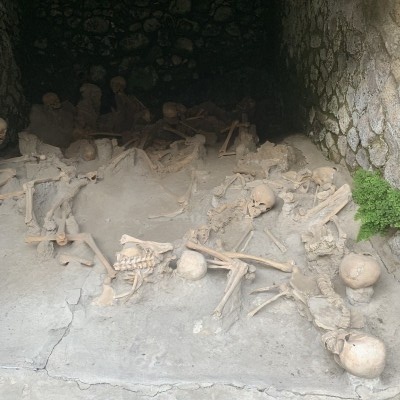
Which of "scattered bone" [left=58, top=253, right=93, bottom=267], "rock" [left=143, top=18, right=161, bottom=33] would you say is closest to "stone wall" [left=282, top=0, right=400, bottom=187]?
"rock" [left=143, top=18, right=161, bottom=33]

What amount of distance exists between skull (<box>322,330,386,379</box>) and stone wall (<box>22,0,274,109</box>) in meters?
4.83

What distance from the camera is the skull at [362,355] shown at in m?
2.50

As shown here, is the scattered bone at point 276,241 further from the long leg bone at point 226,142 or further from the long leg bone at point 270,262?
the long leg bone at point 226,142

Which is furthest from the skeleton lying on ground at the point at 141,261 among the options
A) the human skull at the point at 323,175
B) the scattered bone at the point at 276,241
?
the human skull at the point at 323,175

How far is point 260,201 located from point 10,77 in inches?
132

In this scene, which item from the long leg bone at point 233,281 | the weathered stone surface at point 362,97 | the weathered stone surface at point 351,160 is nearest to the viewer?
the long leg bone at point 233,281

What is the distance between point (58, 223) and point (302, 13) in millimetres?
3509

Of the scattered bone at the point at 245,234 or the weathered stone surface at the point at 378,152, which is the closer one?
the weathered stone surface at the point at 378,152

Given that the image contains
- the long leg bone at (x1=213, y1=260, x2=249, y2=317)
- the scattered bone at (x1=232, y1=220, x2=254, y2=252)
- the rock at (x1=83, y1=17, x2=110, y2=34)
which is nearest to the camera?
the long leg bone at (x1=213, y1=260, x2=249, y2=317)

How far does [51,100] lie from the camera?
233 inches

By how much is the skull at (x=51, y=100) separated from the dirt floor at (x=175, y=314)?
5.42 feet

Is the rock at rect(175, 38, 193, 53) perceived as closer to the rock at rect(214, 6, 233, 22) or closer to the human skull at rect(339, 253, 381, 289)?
the rock at rect(214, 6, 233, 22)

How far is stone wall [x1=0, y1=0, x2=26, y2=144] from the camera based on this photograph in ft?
17.5

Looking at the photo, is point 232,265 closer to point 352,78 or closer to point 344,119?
point 344,119
